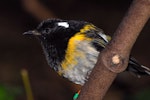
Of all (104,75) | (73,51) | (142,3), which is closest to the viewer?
(142,3)

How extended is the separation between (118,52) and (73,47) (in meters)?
0.88

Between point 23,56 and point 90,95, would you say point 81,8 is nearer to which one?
point 23,56

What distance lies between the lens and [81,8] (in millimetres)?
6551

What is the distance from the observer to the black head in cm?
277

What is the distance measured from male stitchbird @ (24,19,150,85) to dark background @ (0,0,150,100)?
8.50 feet

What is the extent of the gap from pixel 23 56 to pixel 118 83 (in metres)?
1.29

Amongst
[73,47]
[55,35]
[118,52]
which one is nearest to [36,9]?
[55,35]

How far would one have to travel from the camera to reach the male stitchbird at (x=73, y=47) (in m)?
2.67

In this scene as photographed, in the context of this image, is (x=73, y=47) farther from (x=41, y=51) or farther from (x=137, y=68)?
(x=41, y=51)

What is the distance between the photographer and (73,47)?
270 cm

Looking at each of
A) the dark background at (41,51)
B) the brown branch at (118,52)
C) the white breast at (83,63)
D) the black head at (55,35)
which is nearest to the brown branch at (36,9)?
the dark background at (41,51)

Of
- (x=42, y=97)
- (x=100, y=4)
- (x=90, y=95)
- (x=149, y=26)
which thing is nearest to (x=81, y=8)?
(x=100, y=4)

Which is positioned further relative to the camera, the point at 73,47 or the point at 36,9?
the point at 36,9

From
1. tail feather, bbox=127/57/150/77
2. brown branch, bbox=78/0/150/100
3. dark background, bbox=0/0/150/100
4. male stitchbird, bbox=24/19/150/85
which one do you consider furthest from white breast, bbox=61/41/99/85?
dark background, bbox=0/0/150/100
